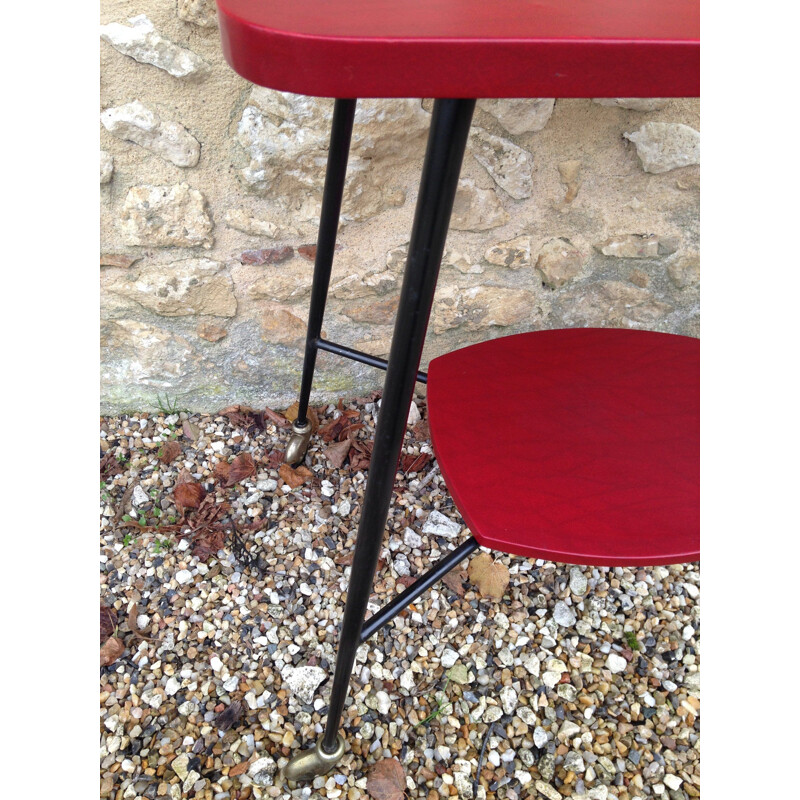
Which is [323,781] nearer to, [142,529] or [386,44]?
[142,529]

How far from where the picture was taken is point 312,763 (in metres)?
1.12

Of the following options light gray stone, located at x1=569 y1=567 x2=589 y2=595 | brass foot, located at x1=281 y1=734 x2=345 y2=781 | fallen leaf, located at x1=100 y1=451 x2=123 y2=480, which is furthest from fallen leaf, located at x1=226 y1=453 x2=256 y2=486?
light gray stone, located at x1=569 y1=567 x2=589 y2=595

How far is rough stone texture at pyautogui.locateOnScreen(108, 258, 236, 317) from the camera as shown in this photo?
4.91 ft

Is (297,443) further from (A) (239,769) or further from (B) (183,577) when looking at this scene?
(A) (239,769)

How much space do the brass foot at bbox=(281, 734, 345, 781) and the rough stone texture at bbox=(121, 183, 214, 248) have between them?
3.29ft

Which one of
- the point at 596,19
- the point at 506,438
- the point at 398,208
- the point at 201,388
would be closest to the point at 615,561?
the point at 506,438

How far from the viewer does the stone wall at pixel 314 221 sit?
129 centimetres

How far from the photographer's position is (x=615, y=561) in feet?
2.63

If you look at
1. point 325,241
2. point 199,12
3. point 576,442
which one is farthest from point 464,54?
point 199,12

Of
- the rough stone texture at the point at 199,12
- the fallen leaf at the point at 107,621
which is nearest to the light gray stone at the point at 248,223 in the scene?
the rough stone texture at the point at 199,12

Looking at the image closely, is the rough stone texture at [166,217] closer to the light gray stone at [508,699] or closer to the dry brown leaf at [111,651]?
the dry brown leaf at [111,651]

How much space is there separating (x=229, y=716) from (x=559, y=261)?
1.16 m

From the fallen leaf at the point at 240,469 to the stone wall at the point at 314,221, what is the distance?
0.19 metres

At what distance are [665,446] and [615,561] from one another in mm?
256
